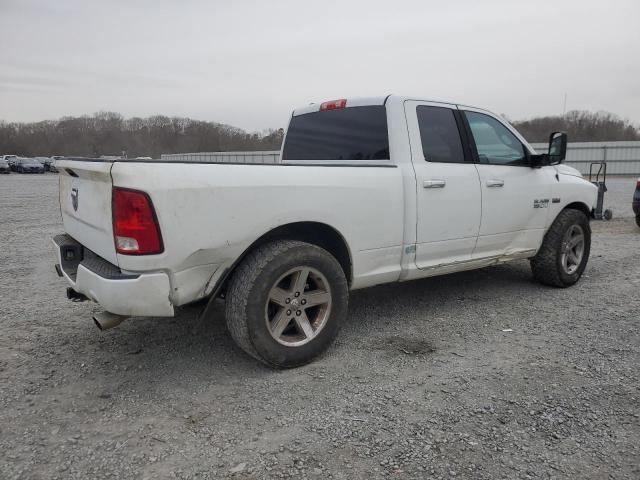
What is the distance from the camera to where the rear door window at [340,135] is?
4.11 metres

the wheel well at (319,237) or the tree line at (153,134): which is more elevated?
the tree line at (153,134)

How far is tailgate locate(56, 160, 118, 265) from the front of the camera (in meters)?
2.92

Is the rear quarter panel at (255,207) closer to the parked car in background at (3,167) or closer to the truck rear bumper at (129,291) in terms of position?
the truck rear bumper at (129,291)

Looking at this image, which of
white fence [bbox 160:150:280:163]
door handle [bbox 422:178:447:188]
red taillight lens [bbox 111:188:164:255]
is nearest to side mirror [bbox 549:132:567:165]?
door handle [bbox 422:178:447:188]

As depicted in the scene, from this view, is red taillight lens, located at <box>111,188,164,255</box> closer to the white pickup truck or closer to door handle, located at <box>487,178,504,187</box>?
the white pickup truck

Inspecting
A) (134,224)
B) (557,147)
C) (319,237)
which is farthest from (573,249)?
(134,224)

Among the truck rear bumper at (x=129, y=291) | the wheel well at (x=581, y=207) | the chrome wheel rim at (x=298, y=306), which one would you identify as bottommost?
the chrome wheel rim at (x=298, y=306)

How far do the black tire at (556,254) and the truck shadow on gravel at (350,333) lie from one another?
21cm

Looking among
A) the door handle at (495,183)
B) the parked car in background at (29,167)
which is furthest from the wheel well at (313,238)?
the parked car in background at (29,167)

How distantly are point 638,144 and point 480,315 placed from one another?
141ft

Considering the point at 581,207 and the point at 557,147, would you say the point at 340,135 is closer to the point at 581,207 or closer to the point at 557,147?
the point at 557,147

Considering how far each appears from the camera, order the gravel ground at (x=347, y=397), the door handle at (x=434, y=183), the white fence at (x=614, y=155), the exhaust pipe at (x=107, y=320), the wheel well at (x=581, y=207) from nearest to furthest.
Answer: the gravel ground at (x=347, y=397) → the exhaust pipe at (x=107, y=320) → the door handle at (x=434, y=183) → the wheel well at (x=581, y=207) → the white fence at (x=614, y=155)

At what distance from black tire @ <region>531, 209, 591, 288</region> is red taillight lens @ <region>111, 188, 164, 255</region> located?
13.6 feet

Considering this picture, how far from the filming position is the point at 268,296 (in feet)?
10.5
